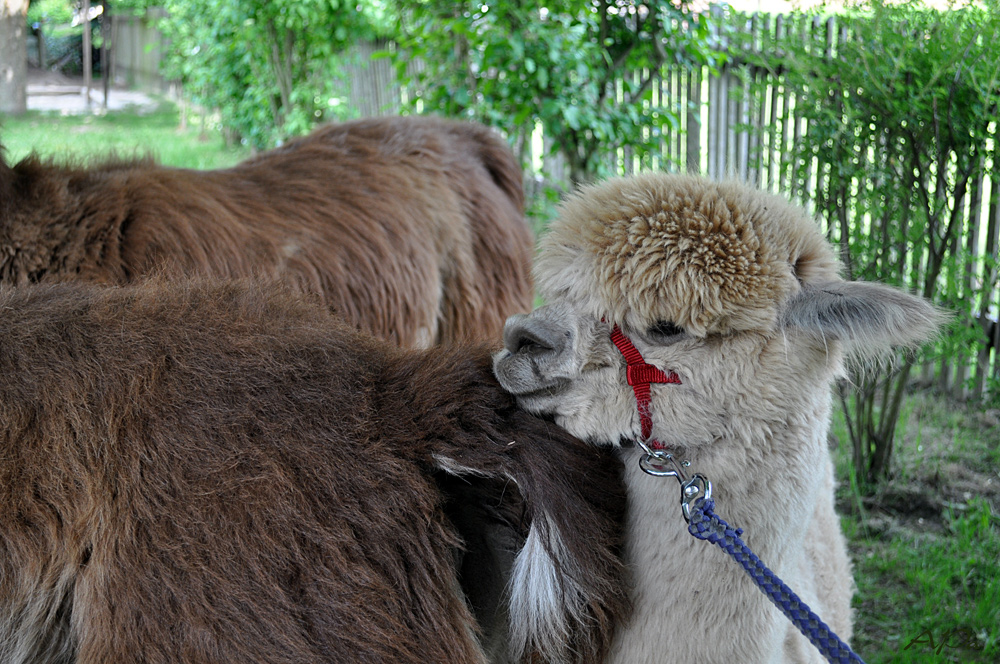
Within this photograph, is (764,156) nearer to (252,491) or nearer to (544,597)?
(544,597)

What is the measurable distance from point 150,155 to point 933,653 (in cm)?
357

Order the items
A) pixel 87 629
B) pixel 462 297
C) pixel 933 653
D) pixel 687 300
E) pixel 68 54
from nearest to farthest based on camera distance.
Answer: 1. pixel 87 629
2. pixel 687 300
3. pixel 933 653
4. pixel 462 297
5. pixel 68 54

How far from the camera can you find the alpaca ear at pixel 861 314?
152 cm

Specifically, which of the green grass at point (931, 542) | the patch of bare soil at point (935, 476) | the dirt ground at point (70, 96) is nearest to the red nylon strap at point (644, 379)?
the green grass at point (931, 542)

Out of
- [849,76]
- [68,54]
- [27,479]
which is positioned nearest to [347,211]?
[849,76]

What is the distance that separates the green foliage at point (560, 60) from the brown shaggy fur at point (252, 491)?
3.38 m

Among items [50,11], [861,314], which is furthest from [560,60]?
[50,11]

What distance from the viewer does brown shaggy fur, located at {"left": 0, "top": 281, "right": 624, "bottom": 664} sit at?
4.49 ft

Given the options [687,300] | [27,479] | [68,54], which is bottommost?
[27,479]

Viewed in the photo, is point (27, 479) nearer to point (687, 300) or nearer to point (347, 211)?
point (687, 300)

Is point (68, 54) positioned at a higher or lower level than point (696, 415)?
higher

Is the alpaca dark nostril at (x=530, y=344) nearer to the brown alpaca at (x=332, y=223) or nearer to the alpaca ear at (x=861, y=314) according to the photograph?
the alpaca ear at (x=861, y=314)

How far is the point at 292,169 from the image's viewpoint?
12.4 feet

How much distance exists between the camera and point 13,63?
13.2m
